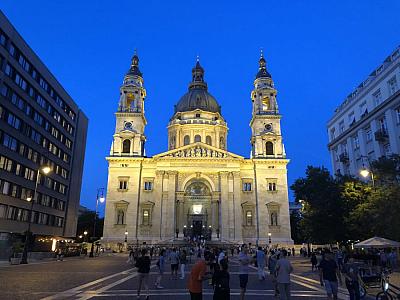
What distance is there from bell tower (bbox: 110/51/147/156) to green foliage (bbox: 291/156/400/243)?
3549 centimetres

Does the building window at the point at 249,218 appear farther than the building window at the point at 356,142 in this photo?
Yes

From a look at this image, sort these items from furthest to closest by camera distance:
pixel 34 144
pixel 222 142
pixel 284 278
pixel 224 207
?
pixel 222 142 < pixel 224 207 < pixel 34 144 < pixel 284 278

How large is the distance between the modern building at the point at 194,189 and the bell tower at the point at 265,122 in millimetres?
191

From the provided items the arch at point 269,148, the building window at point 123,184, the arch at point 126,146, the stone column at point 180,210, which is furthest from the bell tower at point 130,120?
the arch at point 269,148

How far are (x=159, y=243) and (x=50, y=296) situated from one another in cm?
4645

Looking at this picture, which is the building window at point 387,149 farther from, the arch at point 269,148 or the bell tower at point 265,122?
the arch at point 269,148

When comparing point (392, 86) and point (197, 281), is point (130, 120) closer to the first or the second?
point (392, 86)

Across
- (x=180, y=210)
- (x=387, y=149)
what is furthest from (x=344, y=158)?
(x=180, y=210)

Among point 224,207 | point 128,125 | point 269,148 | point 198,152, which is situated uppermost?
point 128,125

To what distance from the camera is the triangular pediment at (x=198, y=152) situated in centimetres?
6531

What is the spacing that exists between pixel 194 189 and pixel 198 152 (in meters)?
→ 7.36

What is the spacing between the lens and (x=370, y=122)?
149 feet

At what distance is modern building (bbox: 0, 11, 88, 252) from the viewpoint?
43.0 meters

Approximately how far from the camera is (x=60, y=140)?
60531 millimetres
